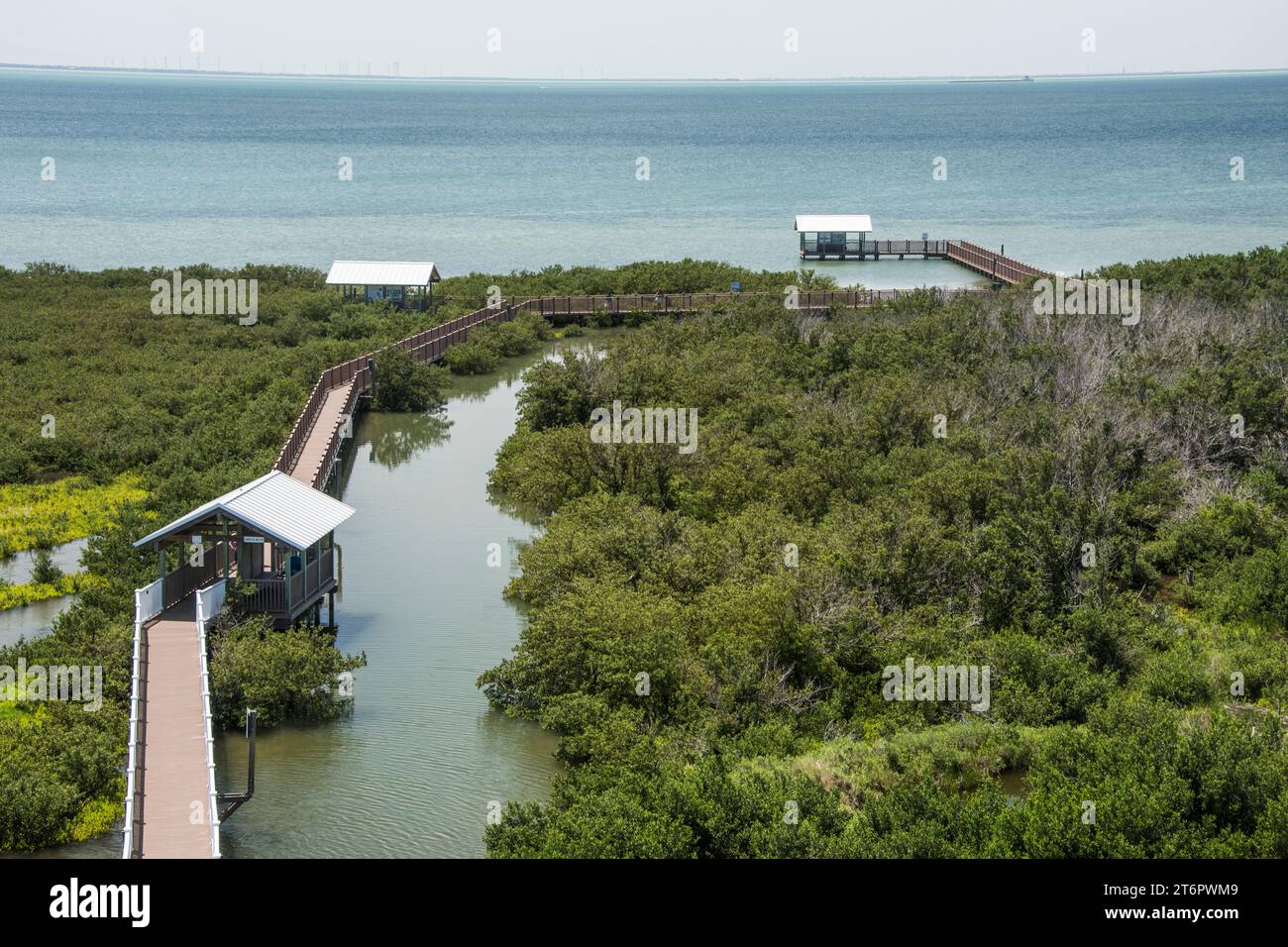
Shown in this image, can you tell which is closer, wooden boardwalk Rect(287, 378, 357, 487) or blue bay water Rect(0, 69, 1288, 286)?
wooden boardwalk Rect(287, 378, 357, 487)

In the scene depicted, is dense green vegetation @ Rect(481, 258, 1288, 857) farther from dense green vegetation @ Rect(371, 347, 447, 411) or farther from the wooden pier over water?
dense green vegetation @ Rect(371, 347, 447, 411)

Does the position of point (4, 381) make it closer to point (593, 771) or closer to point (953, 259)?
point (593, 771)

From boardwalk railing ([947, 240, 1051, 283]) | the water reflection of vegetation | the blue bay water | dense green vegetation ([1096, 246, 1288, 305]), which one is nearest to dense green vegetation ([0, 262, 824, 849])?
the water reflection of vegetation

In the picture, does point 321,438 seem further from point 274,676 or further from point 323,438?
point 274,676

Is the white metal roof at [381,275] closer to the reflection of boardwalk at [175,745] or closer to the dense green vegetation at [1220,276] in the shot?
the dense green vegetation at [1220,276]

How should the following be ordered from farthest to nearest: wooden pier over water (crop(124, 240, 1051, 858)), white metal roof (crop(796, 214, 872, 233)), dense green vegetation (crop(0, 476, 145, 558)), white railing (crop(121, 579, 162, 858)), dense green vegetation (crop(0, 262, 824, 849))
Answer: white metal roof (crop(796, 214, 872, 233))
dense green vegetation (crop(0, 476, 145, 558))
dense green vegetation (crop(0, 262, 824, 849))
wooden pier over water (crop(124, 240, 1051, 858))
white railing (crop(121, 579, 162, 858))
